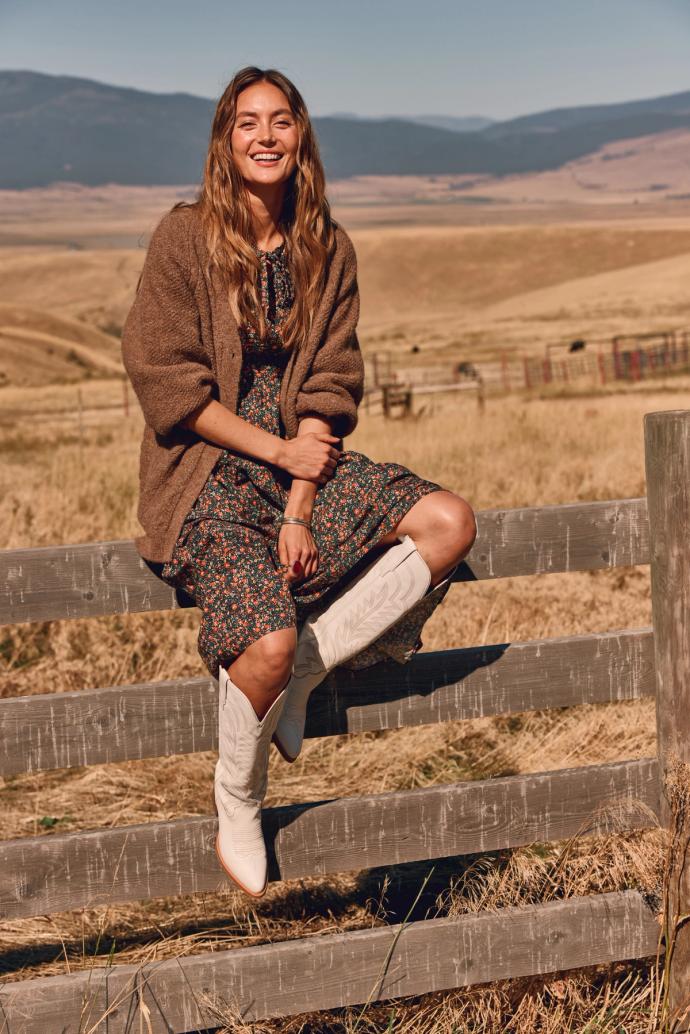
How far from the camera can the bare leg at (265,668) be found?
249cm

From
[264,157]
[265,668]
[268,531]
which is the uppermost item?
[264,157]

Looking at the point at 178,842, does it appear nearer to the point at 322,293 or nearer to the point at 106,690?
the point at 106,690

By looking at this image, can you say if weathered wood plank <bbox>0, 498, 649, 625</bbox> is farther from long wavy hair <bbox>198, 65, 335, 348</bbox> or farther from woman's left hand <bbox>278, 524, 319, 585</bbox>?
long wavy hair <bbox>198, 65, 335, 348</bbox>

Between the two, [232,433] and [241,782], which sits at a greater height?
[232,433]

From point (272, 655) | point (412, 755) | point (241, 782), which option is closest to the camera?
point (272, 655)

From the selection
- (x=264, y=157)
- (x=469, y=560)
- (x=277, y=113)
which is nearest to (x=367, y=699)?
(x=469, y=560)

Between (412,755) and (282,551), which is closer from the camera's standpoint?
(282,551)

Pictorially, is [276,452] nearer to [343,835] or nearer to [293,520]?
[293,520]

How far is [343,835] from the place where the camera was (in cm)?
281

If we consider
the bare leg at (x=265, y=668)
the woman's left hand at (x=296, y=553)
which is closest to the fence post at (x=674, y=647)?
the woman's left hand at (x=296, y=553)

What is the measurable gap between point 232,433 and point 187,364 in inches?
8.0

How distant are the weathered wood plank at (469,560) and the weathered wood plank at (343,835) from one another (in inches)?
21.3

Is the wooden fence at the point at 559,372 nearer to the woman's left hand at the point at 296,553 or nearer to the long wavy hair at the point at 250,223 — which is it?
the long wavy hair at the point at 250,223

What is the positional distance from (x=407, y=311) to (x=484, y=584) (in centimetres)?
8407
